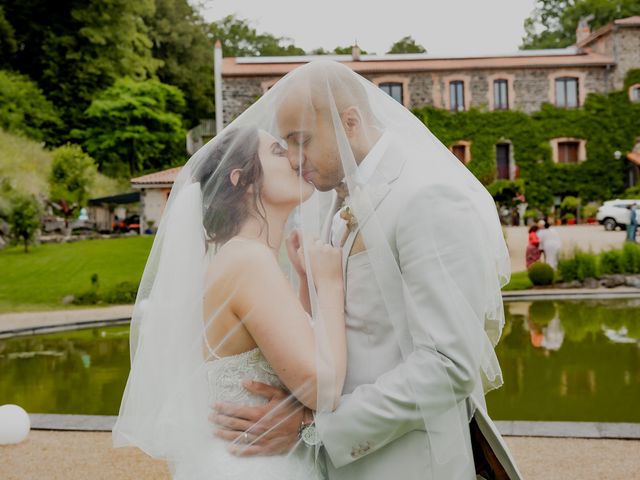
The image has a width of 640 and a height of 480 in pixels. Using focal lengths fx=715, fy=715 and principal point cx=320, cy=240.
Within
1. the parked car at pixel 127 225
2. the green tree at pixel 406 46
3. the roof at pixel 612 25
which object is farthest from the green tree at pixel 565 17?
the parked car at pixel 127 225

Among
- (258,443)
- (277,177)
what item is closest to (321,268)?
(277,177)

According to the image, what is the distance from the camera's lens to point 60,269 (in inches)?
754

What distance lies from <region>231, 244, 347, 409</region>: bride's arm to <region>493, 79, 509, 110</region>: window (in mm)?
30603

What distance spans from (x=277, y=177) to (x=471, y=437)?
3.06ft

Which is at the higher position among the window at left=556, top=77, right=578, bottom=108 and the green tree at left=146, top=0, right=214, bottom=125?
the green tree at left=146, top=0, right=214, bottom=125

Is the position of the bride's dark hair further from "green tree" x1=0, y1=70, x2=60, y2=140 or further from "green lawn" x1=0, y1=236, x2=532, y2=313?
"green tree" x1=0, y1=70, x2=60, y2=140

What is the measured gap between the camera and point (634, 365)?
7586mm

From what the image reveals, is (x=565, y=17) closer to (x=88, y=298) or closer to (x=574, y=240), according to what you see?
(x=574, y=240)

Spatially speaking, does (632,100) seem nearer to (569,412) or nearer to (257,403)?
(569,412)

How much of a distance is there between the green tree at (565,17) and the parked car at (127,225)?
3313 centimetres

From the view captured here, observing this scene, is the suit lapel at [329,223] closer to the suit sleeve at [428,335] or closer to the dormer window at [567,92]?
the suit sleeve at [428,335]

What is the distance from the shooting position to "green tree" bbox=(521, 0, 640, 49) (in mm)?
46656

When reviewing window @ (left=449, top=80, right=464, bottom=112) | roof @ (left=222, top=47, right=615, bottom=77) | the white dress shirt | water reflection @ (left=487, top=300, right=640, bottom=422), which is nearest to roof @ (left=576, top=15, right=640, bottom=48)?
roof @ (left=222, top=47, right=615, bottom=77)

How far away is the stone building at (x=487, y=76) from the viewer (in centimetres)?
2980
